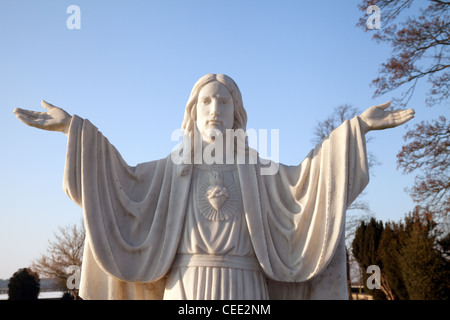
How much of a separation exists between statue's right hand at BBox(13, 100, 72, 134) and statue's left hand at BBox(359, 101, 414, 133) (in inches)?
133

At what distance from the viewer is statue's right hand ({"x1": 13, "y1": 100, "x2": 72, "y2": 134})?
17.7 ft

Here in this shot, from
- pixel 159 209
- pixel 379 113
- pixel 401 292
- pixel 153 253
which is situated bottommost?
pixel 401 292

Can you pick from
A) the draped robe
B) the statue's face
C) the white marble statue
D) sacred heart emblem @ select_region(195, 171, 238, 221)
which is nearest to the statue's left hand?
the white marble statue

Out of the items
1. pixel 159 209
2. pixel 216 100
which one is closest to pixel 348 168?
pixel 216 100

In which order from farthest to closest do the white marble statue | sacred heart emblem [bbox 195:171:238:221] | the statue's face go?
the statue's face < sacred heart emblem [bbox 195:171:238:221] < the white marble statue

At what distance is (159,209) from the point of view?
566 centimetres

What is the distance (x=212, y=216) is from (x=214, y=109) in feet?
4.19

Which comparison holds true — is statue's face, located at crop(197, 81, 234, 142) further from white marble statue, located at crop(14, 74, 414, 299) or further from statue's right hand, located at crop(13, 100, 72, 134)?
statue's right hand, located at crop(13, 100, 72, 134)

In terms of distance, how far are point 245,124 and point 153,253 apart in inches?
78.1

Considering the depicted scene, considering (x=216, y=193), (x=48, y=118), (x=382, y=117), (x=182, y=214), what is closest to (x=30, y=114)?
(x=48, y=118)

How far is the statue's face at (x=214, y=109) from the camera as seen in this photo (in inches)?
231

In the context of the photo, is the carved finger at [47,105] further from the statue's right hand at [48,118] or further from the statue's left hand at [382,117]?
the statue's left hand at [382,117]

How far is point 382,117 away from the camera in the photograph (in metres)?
5.65
